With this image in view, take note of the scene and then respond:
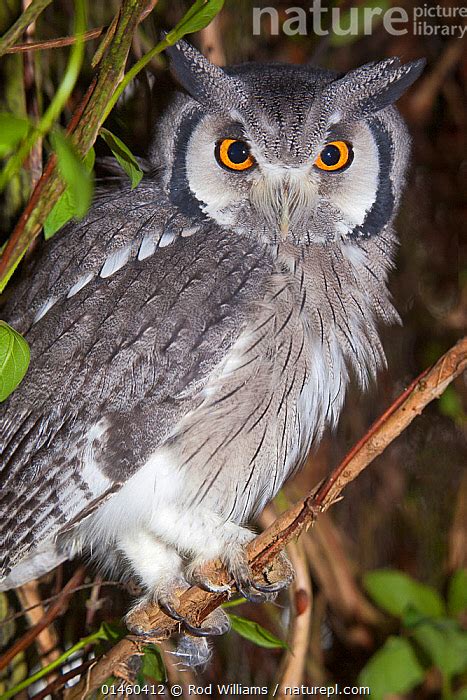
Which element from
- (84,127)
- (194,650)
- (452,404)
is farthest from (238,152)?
(452,404)

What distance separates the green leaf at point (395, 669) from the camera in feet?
4.87

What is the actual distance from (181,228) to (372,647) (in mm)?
1501

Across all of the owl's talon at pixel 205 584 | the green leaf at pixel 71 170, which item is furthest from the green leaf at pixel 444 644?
the green leaf at pixel 71 170

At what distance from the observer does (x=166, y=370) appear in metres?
1.10

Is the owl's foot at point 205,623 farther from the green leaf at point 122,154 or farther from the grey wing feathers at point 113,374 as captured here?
the green leaf at point 122,154

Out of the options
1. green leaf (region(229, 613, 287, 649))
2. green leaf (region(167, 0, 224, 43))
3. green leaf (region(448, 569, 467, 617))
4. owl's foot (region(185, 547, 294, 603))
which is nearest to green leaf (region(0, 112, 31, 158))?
green leaf (region(167, 0, 224, 43))

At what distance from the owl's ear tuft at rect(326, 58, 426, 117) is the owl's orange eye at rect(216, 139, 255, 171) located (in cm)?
16

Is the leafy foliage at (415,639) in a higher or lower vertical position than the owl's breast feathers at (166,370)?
lower

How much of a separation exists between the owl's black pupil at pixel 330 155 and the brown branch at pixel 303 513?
449 millimetres

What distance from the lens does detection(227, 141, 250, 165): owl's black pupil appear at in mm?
1172

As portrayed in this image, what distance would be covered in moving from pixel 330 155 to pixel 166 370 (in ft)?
1.44

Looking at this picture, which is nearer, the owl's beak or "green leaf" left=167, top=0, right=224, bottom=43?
"green leaf" left=167, top=0, right=224, bottom=43

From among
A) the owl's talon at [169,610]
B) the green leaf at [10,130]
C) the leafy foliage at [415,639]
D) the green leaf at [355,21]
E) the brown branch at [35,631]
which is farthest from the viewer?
the green leaf at [355,21]

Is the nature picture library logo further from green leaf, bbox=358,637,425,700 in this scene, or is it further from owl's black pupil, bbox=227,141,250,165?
green leaf, bbox=358,637,425,700
